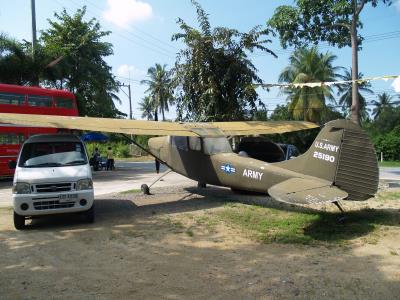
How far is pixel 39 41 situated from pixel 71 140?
26.7m

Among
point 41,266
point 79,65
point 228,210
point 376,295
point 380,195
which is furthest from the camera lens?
point 79,65

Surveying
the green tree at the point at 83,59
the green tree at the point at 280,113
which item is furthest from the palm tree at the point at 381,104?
the green tree at the point at 83,59

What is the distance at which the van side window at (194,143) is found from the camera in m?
12.7

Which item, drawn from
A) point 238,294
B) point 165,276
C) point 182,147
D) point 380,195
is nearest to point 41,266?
point 165,276

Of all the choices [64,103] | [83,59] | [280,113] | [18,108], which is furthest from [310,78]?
[18,108]

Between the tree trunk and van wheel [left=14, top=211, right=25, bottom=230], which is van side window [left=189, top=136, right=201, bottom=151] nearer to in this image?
van wheel [left=14, top=211, right=25, bottom=230]

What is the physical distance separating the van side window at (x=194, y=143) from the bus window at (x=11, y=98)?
37.7 ft

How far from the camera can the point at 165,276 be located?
5.88 m

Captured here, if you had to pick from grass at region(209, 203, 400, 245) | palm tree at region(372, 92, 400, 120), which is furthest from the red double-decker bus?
palm tree at region(372, 92, 400, 120)

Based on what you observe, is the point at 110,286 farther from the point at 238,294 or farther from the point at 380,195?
the point at 380,195

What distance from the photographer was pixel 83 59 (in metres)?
33.5

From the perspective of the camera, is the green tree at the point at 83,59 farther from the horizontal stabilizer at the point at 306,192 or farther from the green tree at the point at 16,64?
the horizontal stabilizer at the point at 306,192

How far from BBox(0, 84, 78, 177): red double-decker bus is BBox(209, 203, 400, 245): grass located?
13.7 m

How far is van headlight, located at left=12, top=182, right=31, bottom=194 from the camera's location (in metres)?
9.02
